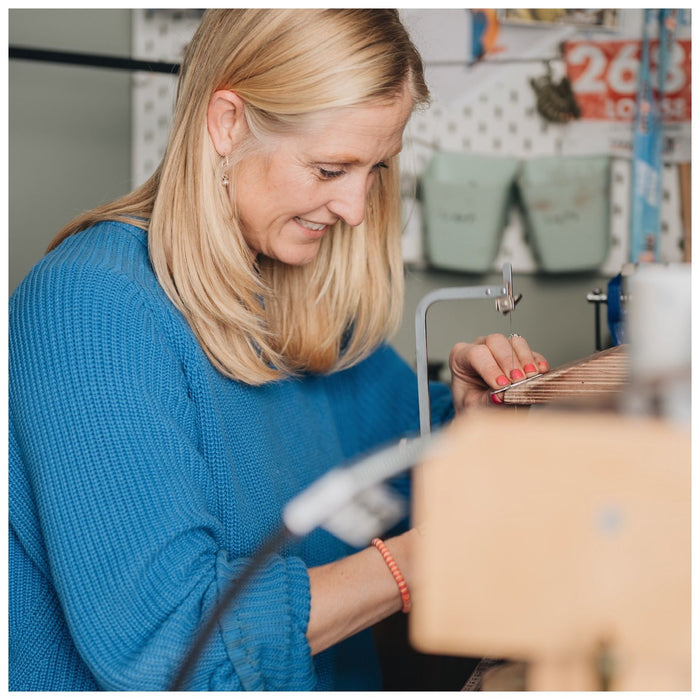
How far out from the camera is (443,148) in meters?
2.31

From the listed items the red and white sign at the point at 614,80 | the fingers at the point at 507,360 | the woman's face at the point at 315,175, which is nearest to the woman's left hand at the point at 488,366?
the fingers at the point at 507,360

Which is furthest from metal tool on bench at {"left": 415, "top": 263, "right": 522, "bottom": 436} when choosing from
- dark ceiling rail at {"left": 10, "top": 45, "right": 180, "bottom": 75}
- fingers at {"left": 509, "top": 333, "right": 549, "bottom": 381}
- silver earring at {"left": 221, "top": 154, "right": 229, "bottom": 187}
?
dark ceiling rail at {"left": 10, "top": 45, "right": 180, "bottom": 75}

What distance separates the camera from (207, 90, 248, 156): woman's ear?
97cm

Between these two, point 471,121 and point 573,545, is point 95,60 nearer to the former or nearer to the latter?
point 471,121

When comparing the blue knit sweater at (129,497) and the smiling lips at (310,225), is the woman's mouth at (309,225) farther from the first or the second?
the blue knit sweater at (129,497)

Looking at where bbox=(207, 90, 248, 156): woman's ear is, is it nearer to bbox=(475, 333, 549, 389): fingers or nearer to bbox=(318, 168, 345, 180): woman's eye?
bbox=(318, 168, 345, 180): woman's eye

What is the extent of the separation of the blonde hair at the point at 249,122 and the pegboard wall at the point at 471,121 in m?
1.28

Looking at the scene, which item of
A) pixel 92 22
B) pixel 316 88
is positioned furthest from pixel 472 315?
pixel 92 22

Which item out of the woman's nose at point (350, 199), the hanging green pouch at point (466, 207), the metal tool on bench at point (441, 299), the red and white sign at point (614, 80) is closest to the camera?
the metal tool on bench at point (441, 299)

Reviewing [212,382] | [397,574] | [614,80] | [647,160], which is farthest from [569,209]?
[397,574]

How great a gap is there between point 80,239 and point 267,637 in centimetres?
50

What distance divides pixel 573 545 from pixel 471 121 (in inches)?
78.1

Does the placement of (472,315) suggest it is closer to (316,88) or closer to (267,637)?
(316,88)

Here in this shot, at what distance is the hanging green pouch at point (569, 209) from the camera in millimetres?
2225
